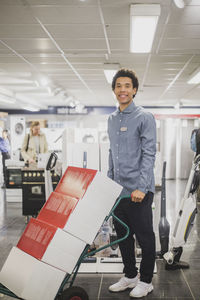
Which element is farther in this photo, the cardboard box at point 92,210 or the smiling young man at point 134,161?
the smiling young man at point 134,161

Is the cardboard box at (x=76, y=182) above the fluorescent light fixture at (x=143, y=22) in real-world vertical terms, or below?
below

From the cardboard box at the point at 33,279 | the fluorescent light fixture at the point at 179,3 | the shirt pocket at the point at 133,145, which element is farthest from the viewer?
the fluorescent light fixture at the point at 179,3

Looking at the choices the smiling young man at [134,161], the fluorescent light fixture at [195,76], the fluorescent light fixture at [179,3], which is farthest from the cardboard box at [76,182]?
the fluorescent light fixture at [195,76]

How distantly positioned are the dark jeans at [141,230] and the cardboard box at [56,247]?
0.60m

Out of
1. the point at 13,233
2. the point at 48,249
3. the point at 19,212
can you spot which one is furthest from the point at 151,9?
the point at 19,212

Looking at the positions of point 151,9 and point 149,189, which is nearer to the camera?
point 149,189

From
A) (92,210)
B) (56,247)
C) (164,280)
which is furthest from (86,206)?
(164,280)

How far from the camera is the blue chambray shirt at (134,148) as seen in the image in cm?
248

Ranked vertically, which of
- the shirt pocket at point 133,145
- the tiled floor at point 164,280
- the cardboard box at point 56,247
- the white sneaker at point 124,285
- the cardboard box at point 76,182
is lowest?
the tiled floor at point 164,280

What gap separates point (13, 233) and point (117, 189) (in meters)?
3.05

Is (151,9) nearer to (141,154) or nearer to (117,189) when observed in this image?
(141,154)

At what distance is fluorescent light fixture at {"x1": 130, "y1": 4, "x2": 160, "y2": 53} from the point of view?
378cm

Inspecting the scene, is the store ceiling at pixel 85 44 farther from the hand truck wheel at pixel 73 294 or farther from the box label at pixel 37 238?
the hand truck wheel at pixel 73 294

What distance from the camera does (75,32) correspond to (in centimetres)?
472
